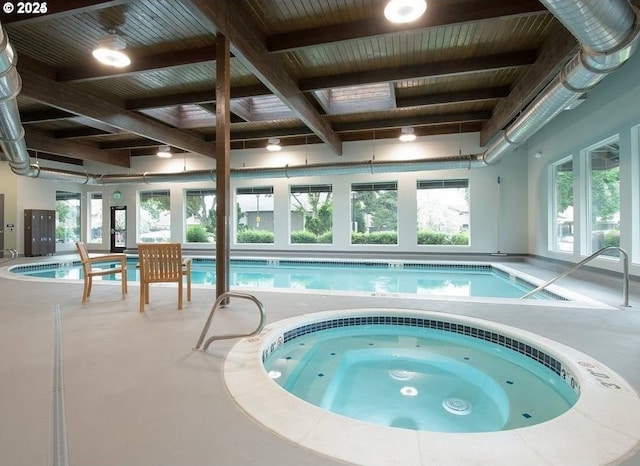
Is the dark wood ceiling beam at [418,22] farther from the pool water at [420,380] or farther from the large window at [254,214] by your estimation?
the large window at [254,214]

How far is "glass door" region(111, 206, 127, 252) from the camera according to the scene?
11.1 meters

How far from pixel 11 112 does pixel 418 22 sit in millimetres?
5598

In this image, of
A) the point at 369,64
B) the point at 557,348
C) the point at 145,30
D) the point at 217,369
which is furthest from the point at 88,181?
the point at 557,348

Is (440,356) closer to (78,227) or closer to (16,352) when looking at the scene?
(16,352)

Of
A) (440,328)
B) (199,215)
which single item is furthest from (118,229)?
(440,328)

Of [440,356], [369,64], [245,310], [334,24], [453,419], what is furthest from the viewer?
[369,64]

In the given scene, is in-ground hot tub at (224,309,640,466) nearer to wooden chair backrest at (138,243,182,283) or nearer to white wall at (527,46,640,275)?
wooden chair backrest at (138,243,182,283)

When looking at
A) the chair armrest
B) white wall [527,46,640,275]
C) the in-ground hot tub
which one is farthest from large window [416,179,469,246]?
the chair armrest

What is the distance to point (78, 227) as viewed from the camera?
1130 centimetres

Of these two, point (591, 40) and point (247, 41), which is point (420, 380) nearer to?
point (591, 40)

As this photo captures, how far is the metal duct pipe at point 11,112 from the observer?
3236mm

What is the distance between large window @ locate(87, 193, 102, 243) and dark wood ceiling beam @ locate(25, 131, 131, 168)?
6.56 feet

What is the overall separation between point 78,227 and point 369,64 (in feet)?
37.5

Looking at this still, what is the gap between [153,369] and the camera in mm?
1977
